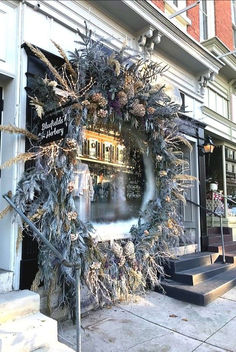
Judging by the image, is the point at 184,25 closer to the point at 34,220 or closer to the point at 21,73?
the point at 21,73

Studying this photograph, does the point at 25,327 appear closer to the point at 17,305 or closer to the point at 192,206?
the point at 17,305

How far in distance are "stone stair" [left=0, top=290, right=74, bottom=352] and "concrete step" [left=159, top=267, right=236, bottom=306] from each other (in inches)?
94.1

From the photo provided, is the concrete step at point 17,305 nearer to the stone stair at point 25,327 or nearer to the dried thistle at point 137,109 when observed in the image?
the stone stair at point 25,327

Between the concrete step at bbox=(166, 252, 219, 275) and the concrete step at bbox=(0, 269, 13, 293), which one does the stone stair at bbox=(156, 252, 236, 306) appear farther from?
the concrete step at bbox=(0, 269, 13, 293)

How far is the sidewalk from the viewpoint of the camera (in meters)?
3.20

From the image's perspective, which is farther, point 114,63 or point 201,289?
point 201,289

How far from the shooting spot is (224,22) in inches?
400

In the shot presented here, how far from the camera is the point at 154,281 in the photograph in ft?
15.2

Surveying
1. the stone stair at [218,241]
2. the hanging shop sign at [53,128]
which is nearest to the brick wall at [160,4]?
the hanging shop sign at [53,128]

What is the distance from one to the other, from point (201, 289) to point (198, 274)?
15.1 inches

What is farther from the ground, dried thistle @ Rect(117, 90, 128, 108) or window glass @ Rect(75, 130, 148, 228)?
dried thistle @ Rect(117, 90, 128, 108)

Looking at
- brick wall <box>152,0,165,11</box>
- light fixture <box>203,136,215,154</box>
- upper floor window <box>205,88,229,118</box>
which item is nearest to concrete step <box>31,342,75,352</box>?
light fixture <box>203,136,215,154</box>

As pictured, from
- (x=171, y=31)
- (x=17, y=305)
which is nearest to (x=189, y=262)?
(x=17, y=305)

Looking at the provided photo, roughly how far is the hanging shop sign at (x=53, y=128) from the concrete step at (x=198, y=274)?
3203mm
